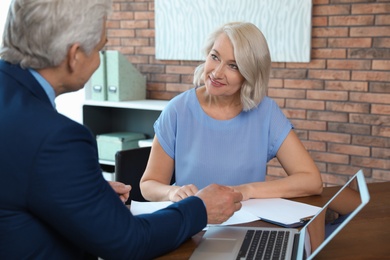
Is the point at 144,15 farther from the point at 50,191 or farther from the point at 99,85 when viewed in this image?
the point at 50,191

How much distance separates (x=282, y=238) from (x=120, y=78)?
112 inches

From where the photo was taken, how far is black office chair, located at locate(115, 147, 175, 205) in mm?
2268

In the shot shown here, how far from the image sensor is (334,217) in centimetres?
127

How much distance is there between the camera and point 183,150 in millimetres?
2164

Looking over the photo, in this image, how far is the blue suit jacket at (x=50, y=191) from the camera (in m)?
1.08

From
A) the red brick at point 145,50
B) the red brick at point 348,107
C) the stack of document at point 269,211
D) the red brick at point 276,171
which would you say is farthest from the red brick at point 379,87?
the stack of document at point 269,211

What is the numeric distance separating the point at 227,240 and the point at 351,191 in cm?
32

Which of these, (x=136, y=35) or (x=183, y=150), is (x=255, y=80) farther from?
(x=136, y=35)

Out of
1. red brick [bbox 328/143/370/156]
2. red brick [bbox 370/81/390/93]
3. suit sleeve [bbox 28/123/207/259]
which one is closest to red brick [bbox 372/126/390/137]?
red brick [bbox 328/143/370/156]

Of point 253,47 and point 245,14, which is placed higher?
point 245,14

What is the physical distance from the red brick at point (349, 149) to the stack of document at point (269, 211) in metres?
1.79

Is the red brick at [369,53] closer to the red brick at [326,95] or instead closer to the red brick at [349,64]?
the red brick at [349,64]

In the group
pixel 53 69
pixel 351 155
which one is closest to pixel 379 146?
pixel 351 155

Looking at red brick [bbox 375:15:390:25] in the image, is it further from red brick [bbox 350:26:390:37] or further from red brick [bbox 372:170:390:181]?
red brick [bbox 372:170:390:181]
